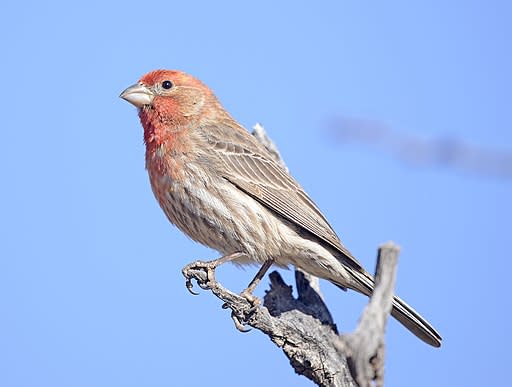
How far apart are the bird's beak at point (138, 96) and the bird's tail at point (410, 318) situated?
270cm

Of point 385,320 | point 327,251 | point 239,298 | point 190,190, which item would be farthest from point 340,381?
point 385,320

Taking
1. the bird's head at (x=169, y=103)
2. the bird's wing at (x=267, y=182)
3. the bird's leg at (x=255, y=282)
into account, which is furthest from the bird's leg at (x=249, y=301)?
the bird's head at (x=169, y=103)

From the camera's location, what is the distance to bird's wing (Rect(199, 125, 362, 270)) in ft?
26.3

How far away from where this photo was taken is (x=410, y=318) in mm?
7715

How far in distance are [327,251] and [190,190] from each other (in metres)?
1.36

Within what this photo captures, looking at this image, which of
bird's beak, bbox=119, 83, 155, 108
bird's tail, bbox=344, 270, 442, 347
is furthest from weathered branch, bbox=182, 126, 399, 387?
bird's beak, bbox=119, 83, 155, 108

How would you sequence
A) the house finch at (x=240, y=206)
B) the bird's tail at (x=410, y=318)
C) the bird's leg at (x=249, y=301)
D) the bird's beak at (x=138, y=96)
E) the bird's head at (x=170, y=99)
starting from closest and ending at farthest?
1. the bird's leg at (x=249, y=301)
2. the bird's tail at (x=410, y=318)
3. the house finch at (x=240, y=206)
4. the bird's head at (x=170, y=99)
5. the bird's beak at (x=138, y=96)

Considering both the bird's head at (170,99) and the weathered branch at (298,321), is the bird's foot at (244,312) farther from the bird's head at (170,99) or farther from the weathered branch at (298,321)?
the bird's head at (170,99)

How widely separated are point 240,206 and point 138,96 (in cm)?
171

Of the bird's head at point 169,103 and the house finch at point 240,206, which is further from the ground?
the bird's head at point 169,103

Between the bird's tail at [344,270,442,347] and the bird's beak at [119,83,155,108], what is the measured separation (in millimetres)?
2701

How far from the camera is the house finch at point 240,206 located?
25.8ft

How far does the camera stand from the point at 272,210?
8.12 metres

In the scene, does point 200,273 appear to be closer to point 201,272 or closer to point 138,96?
point 201,272
